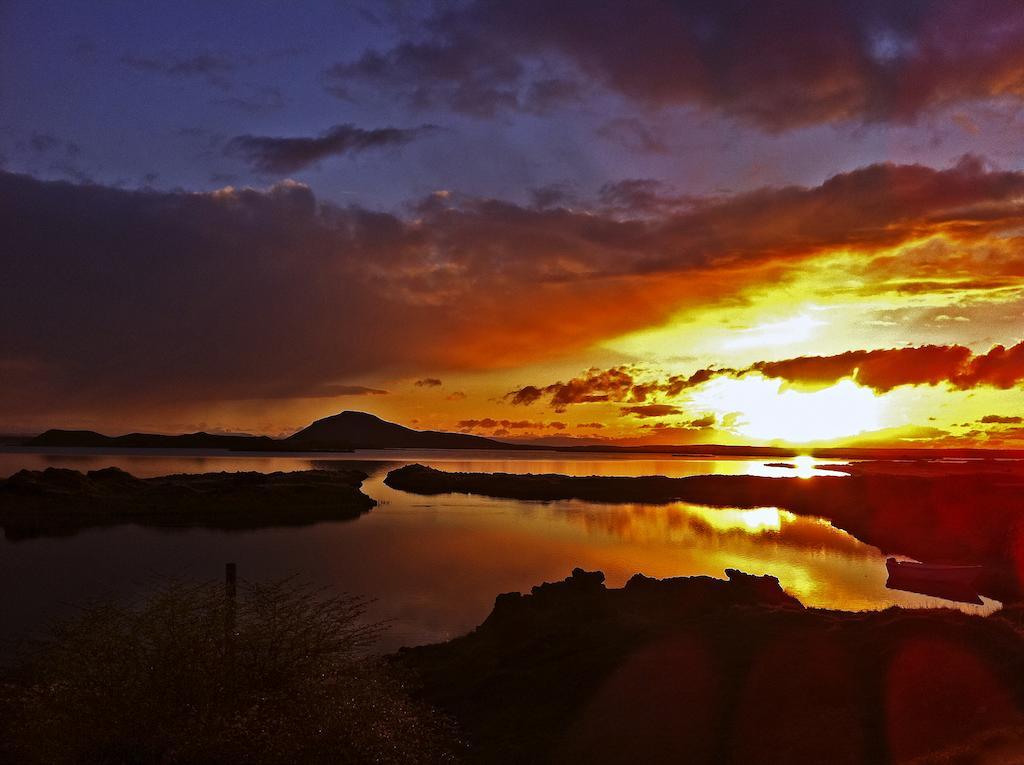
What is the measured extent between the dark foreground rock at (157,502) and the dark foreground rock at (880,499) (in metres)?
21.8

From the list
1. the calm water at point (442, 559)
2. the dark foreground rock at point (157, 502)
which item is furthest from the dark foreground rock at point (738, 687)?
the dark foreground rock at point (157, 502)

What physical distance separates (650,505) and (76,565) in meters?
51.5

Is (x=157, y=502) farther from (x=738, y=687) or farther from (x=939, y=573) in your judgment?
(x=939, y=573)

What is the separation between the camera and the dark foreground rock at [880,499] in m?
39.2

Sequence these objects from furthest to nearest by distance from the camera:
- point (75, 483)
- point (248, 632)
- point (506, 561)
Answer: point (75, 483) < point (506, 561) < point (248, 632)

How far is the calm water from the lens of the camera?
28.1 meters

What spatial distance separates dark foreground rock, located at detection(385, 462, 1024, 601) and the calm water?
345 centimetres

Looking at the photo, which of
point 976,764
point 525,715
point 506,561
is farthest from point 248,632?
point 506,561

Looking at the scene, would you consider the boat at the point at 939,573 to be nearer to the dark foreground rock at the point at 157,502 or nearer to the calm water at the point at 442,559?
the calm water at the point at 442,559

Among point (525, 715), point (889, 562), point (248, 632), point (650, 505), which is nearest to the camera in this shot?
point (248, 632)

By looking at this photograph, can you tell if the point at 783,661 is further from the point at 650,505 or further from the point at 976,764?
the point at 650,505

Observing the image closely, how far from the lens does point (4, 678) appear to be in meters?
15.9

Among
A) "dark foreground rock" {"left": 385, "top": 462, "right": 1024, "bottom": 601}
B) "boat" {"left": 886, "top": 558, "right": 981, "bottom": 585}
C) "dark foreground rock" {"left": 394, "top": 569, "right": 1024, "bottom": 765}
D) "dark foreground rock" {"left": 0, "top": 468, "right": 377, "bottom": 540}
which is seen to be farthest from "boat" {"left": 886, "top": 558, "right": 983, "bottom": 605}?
"dark foreground rock" {"left": 0, "top": 468, "right": 377, "bottom": 540}

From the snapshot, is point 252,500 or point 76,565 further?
point 252,500
